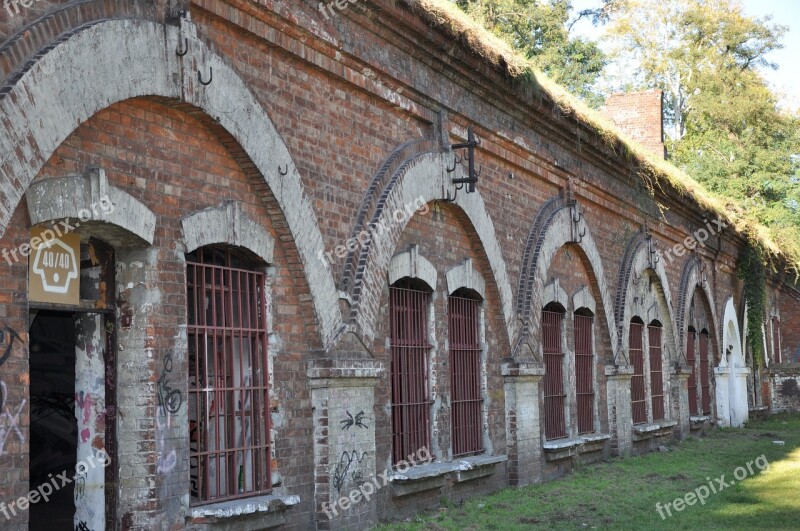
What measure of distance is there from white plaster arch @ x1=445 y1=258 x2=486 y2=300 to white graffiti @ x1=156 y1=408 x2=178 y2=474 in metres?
5.04

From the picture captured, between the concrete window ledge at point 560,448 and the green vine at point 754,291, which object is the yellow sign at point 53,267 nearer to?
the concrete window ledge at point 560,448

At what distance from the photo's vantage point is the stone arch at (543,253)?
43.2ft

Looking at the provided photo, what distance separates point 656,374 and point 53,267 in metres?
15.3

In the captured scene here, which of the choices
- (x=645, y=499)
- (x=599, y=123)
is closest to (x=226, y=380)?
(x=645, y=499)

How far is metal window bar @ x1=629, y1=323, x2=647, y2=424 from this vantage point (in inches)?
714

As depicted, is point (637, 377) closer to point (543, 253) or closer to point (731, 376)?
point (543, 253)

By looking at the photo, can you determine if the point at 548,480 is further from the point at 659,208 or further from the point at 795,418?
the point at 795,418

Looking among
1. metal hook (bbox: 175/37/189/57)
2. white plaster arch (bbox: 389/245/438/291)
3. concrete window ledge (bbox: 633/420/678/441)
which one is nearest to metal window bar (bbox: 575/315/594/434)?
concrete window ledge (bbox: 633/420/678/441)

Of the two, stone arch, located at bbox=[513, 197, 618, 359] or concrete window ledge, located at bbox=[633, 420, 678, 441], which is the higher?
stone arch, located at bbox=[513, 197, 618, 359]

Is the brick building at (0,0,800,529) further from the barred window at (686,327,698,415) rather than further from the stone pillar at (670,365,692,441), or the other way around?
the barred window at (686,327,698,415)

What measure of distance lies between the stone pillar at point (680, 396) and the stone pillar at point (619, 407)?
11.8ft

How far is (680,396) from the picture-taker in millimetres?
20359

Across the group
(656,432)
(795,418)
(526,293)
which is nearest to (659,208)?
(656,432)

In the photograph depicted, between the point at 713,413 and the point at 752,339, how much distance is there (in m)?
4.26
